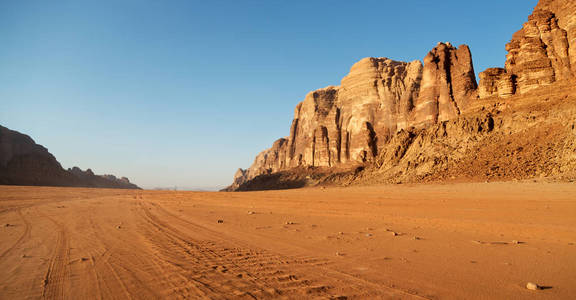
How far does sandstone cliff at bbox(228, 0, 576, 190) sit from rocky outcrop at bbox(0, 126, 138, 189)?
6518 cm

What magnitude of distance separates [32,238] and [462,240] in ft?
36.0

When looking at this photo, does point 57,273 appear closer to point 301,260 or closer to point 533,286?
point 301,260

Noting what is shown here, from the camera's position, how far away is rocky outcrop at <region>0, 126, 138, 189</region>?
3068 inches

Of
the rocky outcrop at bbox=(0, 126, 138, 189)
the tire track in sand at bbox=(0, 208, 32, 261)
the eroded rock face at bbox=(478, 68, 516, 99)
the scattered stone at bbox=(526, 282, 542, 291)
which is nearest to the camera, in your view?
the scattered stone at bbox=(526, 282, 542, 291)

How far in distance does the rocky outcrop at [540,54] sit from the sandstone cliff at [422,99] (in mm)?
89

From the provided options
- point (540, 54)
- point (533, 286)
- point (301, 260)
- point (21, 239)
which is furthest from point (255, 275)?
point (540, 54)

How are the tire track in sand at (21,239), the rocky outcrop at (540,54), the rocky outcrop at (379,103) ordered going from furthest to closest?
the rocky outcrop at (379,103), the rocky outcrop at (540,54), the tire track in sand at (21,239)

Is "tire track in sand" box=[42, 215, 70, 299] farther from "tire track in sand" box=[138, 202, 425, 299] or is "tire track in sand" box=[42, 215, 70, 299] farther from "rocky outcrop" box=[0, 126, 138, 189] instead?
"rocky outcrop" box=[0, 126, 138, 189]

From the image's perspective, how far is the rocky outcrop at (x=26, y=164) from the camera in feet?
256

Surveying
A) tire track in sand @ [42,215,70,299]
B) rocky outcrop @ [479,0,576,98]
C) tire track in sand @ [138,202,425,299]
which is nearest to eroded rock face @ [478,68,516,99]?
rocky outcrop @ [479,0,576,98]

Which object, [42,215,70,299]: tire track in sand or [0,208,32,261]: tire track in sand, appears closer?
[42,215,70,299]: tire track in sand

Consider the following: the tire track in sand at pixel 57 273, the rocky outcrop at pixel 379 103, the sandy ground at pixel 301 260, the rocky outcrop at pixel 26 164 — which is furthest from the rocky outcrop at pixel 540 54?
the rocky outcrop at pixel 26 164

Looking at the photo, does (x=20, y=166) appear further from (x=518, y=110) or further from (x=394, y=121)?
(x=518, y=110)

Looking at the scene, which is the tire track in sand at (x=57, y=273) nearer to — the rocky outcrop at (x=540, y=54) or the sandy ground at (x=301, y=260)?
the sandy ground at (x=301, y=260)
